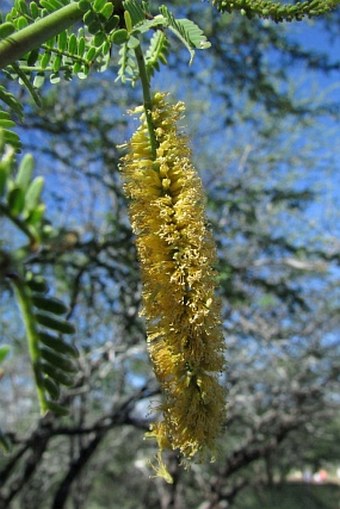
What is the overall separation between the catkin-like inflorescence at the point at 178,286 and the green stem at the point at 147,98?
12 millimetres

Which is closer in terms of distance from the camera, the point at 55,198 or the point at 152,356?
the point at 152,356

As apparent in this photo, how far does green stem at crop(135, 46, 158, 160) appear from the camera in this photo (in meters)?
1.07

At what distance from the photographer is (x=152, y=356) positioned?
44.8 inches

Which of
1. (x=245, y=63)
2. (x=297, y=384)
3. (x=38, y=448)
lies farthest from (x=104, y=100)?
(x=297, y=384)

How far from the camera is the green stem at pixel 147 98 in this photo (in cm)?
107

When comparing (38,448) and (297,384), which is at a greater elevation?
(38,448)

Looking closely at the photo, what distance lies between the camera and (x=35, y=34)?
842mm

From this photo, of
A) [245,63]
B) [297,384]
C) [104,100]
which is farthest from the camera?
[297,384]

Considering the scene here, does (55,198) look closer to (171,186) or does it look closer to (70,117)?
(70,117)

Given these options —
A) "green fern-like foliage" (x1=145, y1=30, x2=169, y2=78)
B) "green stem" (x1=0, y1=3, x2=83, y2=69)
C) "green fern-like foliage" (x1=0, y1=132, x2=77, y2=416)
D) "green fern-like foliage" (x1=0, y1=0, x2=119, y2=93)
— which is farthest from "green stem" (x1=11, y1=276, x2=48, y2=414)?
"green fern-like foliage" (x1=145, y1=30, x2=169, y2=78)

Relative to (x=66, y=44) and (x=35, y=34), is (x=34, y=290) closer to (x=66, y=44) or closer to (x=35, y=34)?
(x=35, y=34)

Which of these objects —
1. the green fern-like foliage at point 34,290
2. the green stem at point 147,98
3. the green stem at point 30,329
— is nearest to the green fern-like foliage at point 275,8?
the green stem at point 147,98

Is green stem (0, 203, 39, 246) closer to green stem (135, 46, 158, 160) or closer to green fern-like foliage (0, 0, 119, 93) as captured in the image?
green fern-like foliage (0, 0, 119, 93)

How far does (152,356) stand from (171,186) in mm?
332
